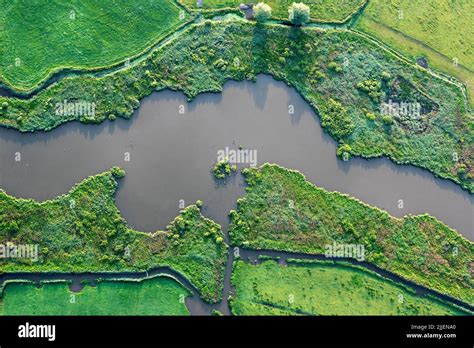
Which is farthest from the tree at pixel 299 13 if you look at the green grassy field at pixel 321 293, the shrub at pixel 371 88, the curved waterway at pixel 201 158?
the green grassy field at pixel 321 293

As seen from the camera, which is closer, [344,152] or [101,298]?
[101,298]

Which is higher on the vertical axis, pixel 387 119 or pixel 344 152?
pixel 387 119

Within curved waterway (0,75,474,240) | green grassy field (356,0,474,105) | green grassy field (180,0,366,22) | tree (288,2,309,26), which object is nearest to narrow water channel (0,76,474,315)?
curved waterway (0,75,474,240)

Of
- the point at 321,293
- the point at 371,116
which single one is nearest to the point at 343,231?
the point at 321,293

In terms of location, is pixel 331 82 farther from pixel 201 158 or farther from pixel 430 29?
pixel 201 158

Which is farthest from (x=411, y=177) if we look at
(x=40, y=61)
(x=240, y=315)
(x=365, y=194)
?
(x=40, y=61)

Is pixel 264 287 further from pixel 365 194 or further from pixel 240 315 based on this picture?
pixel 365 194

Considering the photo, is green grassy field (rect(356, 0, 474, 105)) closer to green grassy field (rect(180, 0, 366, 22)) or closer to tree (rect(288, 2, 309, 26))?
green grassy field (rect(180, 0, 366, 22))
